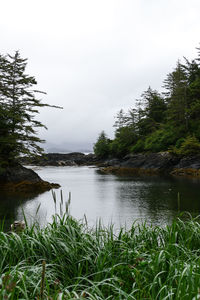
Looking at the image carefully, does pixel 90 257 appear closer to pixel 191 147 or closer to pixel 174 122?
pixel 191 147

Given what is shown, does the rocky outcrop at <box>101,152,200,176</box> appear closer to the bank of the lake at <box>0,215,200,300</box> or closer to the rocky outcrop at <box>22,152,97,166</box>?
the rocky outcrop at <box>22,152,97,166</box>

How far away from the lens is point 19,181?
22.1 metres

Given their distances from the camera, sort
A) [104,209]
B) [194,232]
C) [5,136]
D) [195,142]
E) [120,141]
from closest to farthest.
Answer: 1. [194,232]
2. [104,209]
3. [5,136]
4. [195,142]
5. [120,141]

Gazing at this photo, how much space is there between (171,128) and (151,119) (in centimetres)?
1154

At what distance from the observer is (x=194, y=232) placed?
5.02 m

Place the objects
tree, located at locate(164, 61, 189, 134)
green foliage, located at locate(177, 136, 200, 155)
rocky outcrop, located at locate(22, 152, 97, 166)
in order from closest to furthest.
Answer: green foliage, located at locate(177, 136, 200, 155)
tree, located at locate(164, 61, 189, 134)
rocky outcrop, located at locate(22, 152, 97, 166)

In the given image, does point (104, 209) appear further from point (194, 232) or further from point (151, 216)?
point (194, 232)

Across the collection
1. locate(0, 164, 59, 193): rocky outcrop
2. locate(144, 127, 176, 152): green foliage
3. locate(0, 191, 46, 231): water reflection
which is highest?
locate(144, 127, 176, 152): green foliage

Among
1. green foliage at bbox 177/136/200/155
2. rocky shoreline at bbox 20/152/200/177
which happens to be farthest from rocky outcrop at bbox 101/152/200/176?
green foliage at bbox 177/136/200/155

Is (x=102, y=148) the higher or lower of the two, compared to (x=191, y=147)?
higher

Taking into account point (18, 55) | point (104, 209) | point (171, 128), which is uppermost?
point (18, 55)

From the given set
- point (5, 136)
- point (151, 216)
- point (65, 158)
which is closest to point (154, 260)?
point (151, 216)

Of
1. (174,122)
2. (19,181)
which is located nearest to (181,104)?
(174,122)

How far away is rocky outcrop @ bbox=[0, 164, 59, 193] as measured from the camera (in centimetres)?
2132
